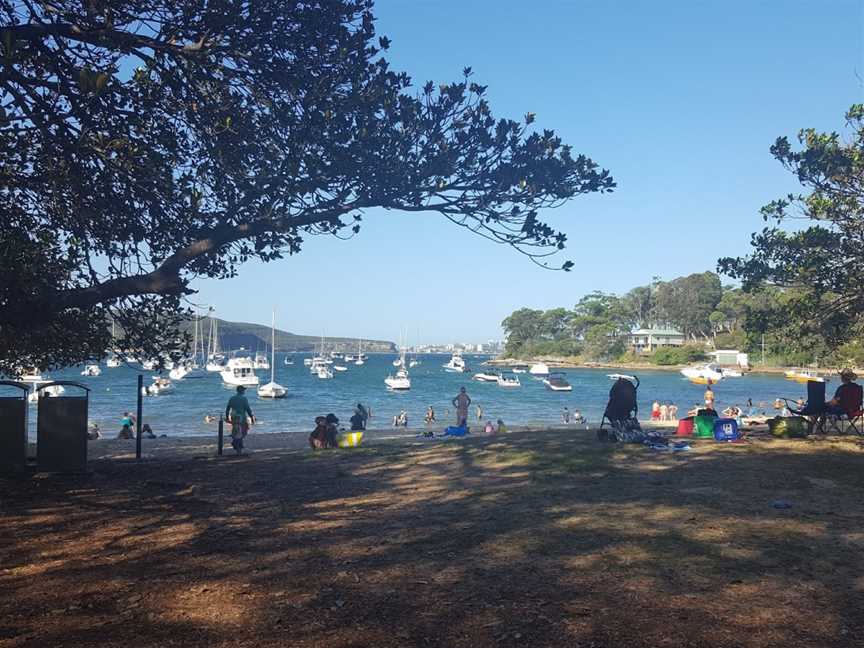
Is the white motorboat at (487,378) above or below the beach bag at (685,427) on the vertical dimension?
below

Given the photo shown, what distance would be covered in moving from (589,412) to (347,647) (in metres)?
53.5

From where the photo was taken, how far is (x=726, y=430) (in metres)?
14.7

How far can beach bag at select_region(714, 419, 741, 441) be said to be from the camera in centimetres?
1459

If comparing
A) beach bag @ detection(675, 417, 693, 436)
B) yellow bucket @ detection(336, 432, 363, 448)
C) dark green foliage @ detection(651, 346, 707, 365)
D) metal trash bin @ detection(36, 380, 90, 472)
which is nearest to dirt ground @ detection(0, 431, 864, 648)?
metal trash bin @ detection(36, 380, 90, 472)

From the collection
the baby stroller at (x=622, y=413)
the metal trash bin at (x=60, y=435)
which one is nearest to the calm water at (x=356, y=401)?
the baby stroller at (x=622, y=413)

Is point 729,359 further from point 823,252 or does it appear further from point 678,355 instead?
point 823,252

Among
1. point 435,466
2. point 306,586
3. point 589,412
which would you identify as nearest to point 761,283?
point 435,466

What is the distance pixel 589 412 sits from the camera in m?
55.5

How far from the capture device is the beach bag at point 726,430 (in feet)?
47.9

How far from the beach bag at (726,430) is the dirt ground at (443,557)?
3554 millimetres

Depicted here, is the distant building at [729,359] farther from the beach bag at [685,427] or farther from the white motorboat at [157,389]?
the beach bag at [685,427]

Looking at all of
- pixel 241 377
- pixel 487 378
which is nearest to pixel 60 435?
pixel 241 377

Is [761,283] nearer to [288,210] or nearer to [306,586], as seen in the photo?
[288,210]

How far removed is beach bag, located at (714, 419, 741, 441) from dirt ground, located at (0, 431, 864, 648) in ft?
11.7
